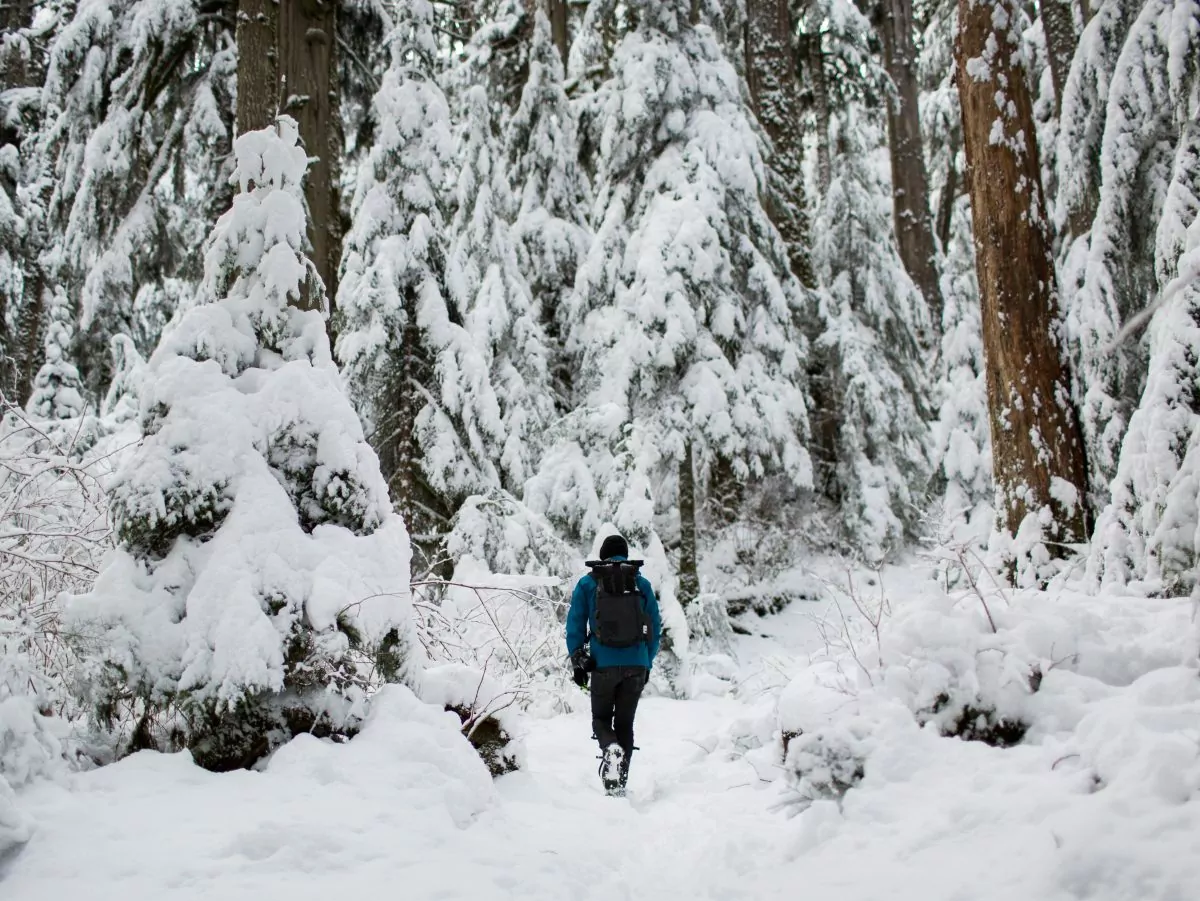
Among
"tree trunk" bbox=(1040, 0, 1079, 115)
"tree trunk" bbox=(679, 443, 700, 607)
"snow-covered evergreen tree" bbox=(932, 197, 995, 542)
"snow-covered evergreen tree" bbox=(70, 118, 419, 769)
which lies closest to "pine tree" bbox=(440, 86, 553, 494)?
"tree trunk" bbox=(679, 443, 700, 607)

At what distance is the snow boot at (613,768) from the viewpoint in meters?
5.38

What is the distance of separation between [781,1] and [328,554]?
635 inches

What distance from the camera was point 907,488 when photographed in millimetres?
15672

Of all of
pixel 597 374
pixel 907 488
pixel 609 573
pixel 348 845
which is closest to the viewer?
pixel 348 845

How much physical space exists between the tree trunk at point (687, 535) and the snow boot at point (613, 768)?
6235mm

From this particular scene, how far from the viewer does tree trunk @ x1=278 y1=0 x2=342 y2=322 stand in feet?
23.3

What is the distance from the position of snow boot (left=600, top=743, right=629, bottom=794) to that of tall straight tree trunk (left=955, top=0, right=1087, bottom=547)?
3876 mm

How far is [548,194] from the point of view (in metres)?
14.0

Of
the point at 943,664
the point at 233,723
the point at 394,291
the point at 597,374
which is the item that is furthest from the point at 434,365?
the point at 943,664

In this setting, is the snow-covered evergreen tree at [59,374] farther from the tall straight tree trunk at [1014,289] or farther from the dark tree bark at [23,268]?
the tall straight tree trunk at [1014,289]

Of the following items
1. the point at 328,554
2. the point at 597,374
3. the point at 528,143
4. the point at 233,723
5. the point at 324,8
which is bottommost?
the point at 233,723

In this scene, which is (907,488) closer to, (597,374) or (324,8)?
(597,374)

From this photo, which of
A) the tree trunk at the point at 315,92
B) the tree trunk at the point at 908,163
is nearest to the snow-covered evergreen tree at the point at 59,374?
the tree trunk at the point at 315,92

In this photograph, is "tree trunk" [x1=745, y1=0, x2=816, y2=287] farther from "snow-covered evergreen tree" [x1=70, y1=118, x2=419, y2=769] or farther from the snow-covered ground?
the snow-covered ground
